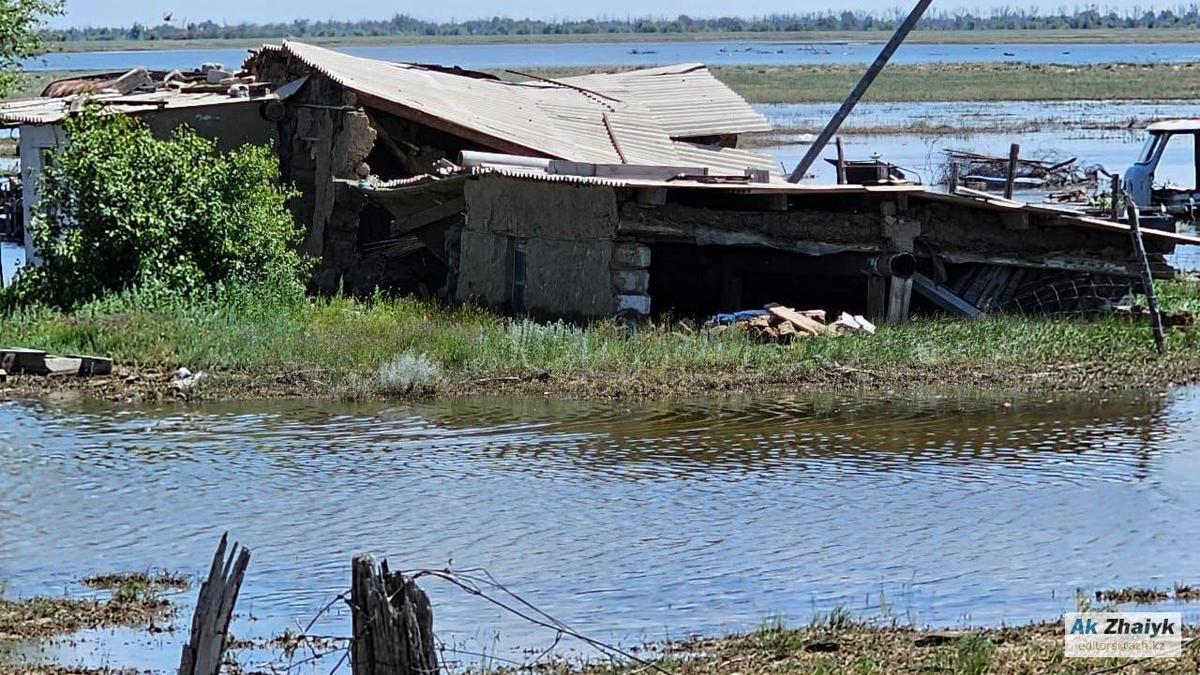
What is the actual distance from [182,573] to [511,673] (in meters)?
2.97

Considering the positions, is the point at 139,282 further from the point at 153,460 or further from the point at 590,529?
the point at 590,529

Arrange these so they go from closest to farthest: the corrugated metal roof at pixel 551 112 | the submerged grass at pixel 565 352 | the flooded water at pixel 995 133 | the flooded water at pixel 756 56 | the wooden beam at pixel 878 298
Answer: the submerged grass at pixel 565 352 < the wooden beam at pixel 878 298 < the corrugated metal roof at pixel 551 112 < the flooded water at pixel 995 133 < the flooded water at pixel 756 56

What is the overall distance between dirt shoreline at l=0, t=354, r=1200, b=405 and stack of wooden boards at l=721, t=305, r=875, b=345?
3.67 ft

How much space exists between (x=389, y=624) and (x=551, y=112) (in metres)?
18.6

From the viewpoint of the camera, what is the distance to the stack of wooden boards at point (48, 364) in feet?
52.6

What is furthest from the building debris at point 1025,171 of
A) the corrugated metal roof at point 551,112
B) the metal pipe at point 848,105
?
the metal pipe at point 848,105

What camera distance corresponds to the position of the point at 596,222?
18016 mm

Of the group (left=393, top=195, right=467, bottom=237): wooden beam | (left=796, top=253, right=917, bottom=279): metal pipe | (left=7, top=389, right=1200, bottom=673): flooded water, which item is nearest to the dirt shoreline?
(left=7, top=389, right=1200, bottom=673): flooded water

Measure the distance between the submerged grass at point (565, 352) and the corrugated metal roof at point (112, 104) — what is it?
3.60 metres

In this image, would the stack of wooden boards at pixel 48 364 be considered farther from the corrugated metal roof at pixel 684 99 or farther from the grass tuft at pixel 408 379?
the corrugated metal roof at pixel 684 99

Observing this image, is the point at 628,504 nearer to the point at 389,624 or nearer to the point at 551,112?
the point at 389,624

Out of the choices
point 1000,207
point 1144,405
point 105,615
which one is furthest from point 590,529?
point 1000,207

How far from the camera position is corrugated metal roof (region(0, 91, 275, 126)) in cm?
2050

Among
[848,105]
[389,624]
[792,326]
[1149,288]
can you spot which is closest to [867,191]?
[792,326]
